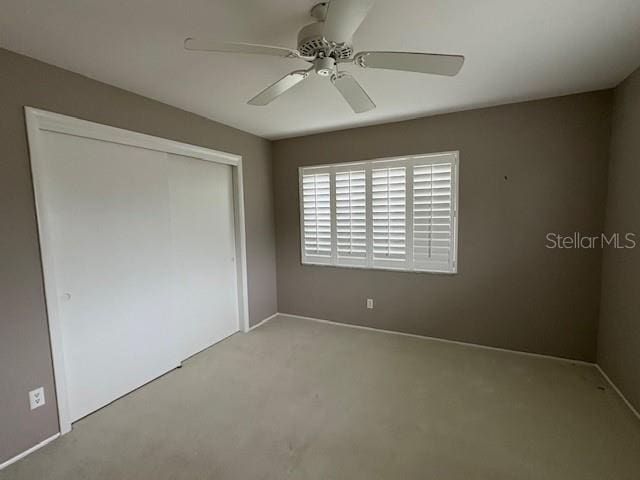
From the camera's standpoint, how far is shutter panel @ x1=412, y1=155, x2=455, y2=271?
302 centimetres

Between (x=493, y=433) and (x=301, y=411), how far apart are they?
1245 millimetres

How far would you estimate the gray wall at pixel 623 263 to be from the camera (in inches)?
80.5

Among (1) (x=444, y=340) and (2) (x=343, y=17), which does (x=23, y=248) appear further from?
(1) (x=444, y=340)

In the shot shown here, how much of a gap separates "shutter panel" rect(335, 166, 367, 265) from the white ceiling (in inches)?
42.1

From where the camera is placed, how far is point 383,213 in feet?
10.9

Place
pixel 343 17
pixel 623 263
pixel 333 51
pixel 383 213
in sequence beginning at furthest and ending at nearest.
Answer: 1. pixel 383 213
2. pixel 623 263
3. pixel 333 51
4. pixel 343 17

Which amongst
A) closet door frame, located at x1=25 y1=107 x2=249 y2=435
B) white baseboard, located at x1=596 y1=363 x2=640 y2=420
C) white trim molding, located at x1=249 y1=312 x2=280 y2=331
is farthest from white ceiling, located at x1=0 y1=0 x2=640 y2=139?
white trim molding, located at x1=249 y1=312 x2=280 y2=331

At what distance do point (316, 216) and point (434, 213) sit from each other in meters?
1.39

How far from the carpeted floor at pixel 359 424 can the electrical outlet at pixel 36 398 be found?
271 millimetres

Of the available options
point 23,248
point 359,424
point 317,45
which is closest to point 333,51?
point 317,45

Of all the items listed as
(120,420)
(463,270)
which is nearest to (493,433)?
(463,270)

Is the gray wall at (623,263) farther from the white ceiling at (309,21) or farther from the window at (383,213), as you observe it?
the window at (383,213)

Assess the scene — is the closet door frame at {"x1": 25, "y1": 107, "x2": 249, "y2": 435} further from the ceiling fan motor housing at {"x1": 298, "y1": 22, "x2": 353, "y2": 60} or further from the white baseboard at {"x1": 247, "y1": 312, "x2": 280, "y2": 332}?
the white baseboard at {"x1": 247, "y1": 312, "x2": 280, "y2": 332}

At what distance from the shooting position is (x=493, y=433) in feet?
6.17
